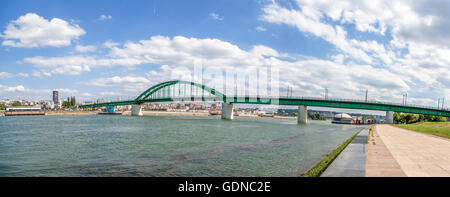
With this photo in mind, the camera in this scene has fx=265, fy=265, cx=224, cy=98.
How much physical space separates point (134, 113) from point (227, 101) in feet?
196

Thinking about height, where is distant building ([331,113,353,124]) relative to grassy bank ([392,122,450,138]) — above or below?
below

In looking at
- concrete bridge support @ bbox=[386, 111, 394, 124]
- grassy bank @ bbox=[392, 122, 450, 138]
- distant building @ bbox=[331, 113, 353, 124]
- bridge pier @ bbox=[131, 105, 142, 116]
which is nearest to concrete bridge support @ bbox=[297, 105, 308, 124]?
concrete bridge support @ bbox=[386, 111, 394, 124]

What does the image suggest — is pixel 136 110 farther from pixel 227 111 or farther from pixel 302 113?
pixel 302 113

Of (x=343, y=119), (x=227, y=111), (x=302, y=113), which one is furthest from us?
(x=343, y=119)

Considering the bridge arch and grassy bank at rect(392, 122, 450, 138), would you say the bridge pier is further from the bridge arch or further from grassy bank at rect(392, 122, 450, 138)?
grassy bank at rect(392, 122, 450, 138)

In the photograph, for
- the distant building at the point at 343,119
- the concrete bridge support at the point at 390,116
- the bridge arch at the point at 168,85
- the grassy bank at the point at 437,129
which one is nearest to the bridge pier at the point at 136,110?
the bridge arch at the point at 168,85

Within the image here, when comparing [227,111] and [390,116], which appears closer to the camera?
[390,116]

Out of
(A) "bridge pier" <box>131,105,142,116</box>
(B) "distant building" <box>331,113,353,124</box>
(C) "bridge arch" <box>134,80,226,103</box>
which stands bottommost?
(B) "distant building" <box>331,113,353,124</box>

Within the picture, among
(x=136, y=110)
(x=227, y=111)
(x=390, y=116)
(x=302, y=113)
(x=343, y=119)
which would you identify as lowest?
(x=343, y=119)

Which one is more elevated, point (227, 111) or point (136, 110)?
point (227, 111)

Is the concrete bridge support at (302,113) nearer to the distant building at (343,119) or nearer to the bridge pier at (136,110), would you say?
the distant building at (343,119)

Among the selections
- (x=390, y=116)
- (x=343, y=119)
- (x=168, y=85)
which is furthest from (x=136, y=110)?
(x=390, y=116)

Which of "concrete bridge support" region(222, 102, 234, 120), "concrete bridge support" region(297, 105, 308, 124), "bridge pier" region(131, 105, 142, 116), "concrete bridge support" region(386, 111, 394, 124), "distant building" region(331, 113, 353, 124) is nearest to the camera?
"concrete bridge support" region(386, 111, 394, 124)

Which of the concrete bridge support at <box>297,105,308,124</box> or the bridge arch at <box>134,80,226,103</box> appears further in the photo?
the bridge arch at <box>134,80,226,103</box>
